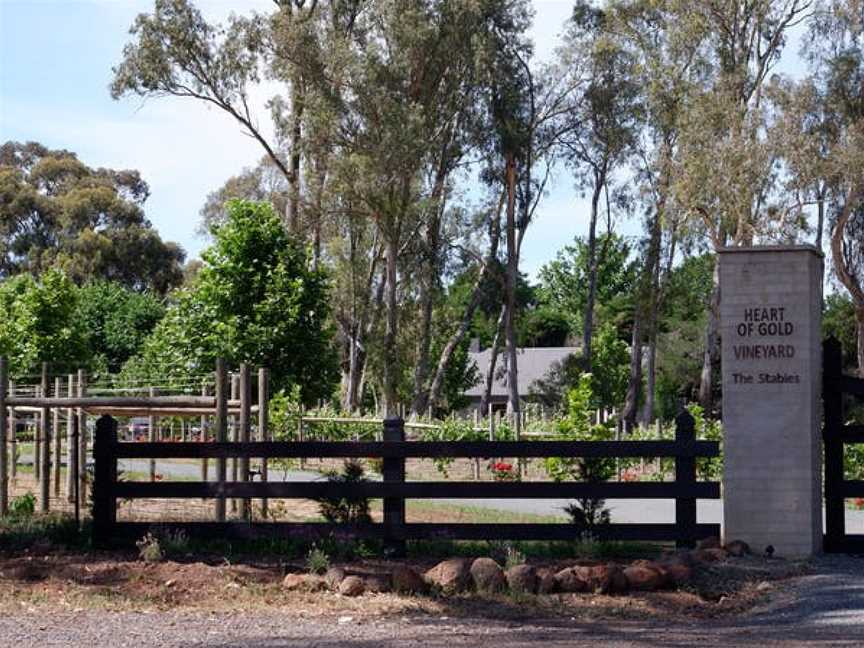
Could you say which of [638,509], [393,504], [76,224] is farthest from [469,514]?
[76,224]

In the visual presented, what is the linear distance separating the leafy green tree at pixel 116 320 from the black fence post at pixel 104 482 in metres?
54.5

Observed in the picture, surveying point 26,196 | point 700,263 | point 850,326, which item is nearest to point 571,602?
point 850,326

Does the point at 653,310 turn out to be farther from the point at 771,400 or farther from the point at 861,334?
the point at 771,400

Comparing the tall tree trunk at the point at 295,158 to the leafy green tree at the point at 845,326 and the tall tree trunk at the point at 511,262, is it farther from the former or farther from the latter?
the leafy green tree at the point at 845,326

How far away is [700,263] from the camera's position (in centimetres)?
6925

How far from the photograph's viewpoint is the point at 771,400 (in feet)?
42.2

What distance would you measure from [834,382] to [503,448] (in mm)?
3491

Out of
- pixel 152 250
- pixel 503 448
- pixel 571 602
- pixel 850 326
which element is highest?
pixel 152 250

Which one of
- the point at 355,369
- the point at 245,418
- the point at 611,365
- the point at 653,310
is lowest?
the point at 245,418

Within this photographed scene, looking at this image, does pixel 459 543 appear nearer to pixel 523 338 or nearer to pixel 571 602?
pixel 571 602

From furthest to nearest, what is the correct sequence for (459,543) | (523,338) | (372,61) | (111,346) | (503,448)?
1. (523,338)
2. (111,346)
3. (372,61)
4. (459,543)
5. (503,448)

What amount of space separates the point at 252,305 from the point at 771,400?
29356 mm

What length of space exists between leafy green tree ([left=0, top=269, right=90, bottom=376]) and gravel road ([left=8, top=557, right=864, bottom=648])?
33.2 meters

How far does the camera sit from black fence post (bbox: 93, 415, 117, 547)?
1285 cm
